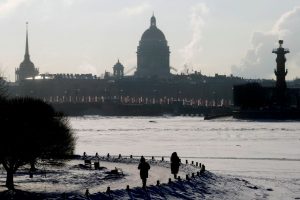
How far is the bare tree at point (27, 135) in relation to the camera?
43.5 meters

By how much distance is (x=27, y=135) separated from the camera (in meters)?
A: 44.0

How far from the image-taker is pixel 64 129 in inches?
1957

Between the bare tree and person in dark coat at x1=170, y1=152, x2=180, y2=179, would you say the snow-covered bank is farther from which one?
the bare tree

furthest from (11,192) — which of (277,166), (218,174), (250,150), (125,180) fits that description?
(250,150)

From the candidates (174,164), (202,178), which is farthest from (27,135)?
(202,178)

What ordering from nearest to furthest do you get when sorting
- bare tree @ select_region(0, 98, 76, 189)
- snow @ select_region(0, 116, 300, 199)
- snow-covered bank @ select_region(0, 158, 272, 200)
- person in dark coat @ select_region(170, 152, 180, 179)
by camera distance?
1. snow-covered bank @ select_region(0, 158, 272, 200)
2. snow @ select_region(0, 116, 300, 199)
3. bare tree @ select_region(0, 98, 76, 189)
4. person in dark coat @ select_region(170, 152, 180, 179)

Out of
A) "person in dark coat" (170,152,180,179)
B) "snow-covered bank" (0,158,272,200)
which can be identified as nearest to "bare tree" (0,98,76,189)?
"snow-covered bank" (0,158,272,200)

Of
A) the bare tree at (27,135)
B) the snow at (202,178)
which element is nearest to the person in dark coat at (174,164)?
the snow at (202,178)

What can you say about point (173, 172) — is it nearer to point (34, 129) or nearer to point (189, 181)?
point (189, 181)

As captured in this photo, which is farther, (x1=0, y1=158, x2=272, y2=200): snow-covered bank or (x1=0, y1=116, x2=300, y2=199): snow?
(x1=0, y1=116, x2=300, y2=199): snow

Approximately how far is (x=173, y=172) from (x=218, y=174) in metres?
5.56

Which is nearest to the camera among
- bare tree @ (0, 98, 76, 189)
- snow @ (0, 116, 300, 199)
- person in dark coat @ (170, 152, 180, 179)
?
snow @ (0, 116, 300, 199)

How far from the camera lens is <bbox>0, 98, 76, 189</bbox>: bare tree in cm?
4350

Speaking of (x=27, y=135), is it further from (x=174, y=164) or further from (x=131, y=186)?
(x=174, y=164)
